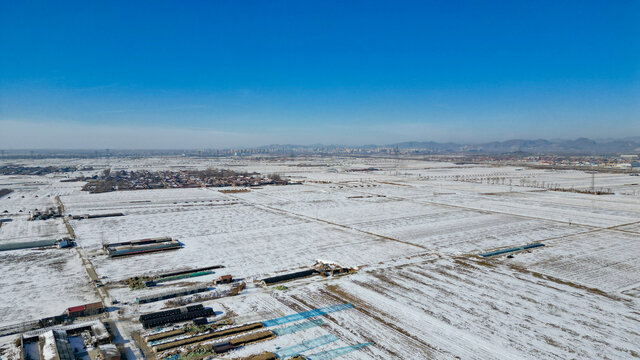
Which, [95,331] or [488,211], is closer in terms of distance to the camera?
[95,331]

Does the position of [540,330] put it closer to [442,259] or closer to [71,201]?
[442,259]

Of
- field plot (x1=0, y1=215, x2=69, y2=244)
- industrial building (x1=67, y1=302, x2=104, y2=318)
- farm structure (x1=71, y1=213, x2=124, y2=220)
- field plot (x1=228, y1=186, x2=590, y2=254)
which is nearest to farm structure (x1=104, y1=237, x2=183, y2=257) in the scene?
field plot (x1=0, y1=215, x2=69, y2=244)

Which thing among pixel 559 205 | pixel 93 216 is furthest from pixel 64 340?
pixel 559 205

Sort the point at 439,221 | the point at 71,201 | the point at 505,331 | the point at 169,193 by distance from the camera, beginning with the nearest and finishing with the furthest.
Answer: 1. the point at 505,331
2. the point at 439,221
3. the point at 71,201
4. the point at 169,193

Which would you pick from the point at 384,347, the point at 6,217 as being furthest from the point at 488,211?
the point at 6,217

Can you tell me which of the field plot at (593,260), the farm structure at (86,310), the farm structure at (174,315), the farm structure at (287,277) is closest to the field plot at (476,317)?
the farm structure at (287,277)

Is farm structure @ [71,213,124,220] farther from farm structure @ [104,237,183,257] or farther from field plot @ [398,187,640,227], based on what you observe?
field plot @ [398,187,640,227]
